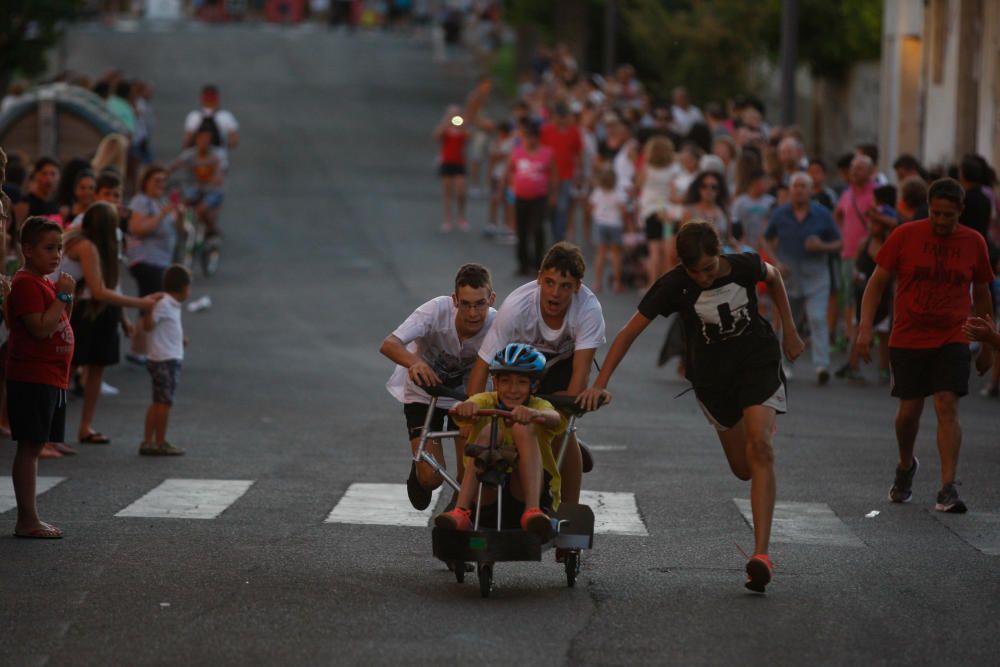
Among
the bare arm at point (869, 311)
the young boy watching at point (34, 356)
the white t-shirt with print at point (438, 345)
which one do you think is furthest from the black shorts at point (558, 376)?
the young boy watching at point (34, 356)

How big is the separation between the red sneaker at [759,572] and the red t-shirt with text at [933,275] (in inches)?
131

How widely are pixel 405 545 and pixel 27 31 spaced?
90.8 ft

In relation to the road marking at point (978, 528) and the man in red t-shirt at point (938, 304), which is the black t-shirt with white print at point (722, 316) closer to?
the road marking at point (978, 528)

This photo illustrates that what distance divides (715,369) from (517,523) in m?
1.35

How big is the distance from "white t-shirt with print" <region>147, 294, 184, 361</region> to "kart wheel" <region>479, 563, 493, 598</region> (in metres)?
5.69

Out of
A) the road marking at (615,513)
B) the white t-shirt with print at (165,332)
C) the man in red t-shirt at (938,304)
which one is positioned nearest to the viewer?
the road marking at (615,513)

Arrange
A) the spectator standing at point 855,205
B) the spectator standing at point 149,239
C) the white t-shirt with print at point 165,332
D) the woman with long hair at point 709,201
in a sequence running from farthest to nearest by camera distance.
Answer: the woman with long hair at point 709,201 → the spectator standing at point 855,205 → the spectator standing at point 149,239 → the white t-shirt with print at point 165,332

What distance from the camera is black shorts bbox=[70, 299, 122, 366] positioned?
48.9 feet

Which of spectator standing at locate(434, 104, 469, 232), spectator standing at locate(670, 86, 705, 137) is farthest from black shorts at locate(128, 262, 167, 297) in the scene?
spectator standing at locate(670, 86, 705, 137)

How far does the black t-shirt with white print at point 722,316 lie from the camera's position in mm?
9539

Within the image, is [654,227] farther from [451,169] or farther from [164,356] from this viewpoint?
[164,356]

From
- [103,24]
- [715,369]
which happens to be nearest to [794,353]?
[715,369]

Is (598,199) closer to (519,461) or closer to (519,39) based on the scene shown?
(519,461)

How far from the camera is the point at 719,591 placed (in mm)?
9148
